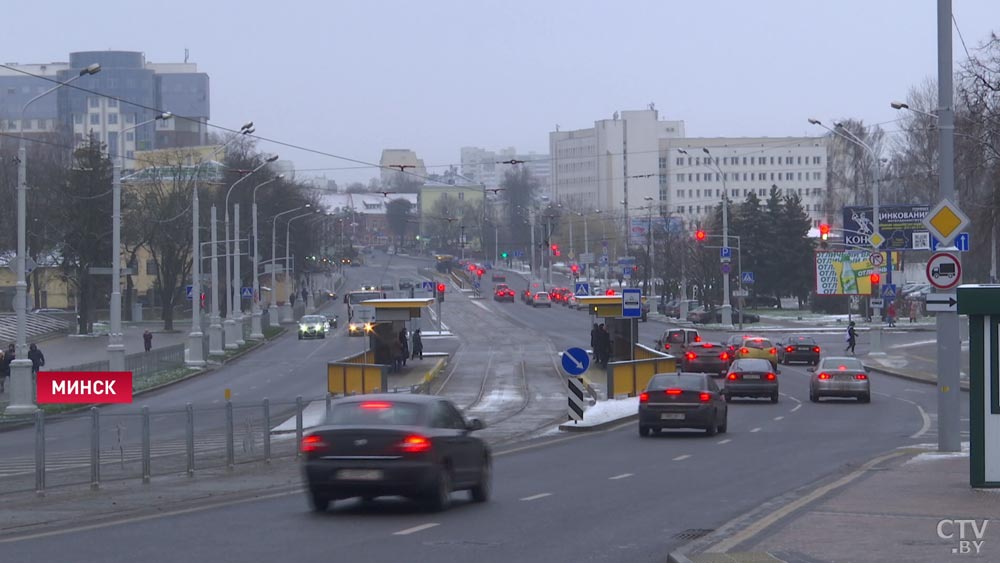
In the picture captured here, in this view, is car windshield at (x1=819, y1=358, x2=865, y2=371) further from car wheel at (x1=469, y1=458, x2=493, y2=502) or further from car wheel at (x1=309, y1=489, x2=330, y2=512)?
car wheel at (x1=309, y1=489, x2=330, y2=512)

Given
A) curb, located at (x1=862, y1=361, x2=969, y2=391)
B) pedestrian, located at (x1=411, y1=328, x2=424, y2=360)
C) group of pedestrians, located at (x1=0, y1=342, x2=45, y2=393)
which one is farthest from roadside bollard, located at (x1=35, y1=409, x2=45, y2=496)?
pedestrian, located at (x1=411, y1=328, x2=424, y2=360)

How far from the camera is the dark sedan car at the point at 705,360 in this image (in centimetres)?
5353

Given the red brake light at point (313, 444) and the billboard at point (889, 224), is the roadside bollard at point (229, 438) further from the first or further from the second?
the billboard at point (889, 224)

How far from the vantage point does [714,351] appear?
53.8 meters

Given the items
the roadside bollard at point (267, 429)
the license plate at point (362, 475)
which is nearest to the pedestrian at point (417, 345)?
the roadside bollard at point (267, 429)

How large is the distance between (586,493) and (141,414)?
6.83 meters

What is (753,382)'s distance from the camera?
4053cm

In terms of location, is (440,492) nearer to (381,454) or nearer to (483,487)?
(381,454)

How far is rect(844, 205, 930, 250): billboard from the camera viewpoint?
71500 mm

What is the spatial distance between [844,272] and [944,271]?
6987 cm

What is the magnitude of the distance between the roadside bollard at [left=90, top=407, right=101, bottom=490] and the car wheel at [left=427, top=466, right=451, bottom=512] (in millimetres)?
5799

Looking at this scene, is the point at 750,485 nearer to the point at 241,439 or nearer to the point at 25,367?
the point at 241,439

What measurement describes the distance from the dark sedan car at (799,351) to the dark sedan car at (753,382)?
70.1 ft

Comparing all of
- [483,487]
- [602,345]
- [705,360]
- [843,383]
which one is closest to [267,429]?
[483,487]
